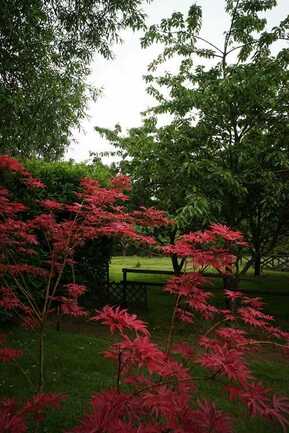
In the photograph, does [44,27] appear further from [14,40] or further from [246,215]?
[246,215]

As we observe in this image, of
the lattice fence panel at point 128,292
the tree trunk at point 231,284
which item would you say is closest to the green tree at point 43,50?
the lattice fence panel at point 128,292

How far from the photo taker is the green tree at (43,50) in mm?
7525

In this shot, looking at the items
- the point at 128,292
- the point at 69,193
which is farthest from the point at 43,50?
the point at 128,292

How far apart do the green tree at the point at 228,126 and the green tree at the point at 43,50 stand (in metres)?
1.55

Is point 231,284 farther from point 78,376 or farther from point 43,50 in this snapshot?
point 43,50

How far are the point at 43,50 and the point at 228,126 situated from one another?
4790 mm

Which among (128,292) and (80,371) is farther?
(128,292)

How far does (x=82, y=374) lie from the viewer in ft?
16.3

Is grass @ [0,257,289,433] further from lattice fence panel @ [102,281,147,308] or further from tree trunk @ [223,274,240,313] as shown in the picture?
lattice fence panel @ [102,281,147,308]

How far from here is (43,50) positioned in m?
8.18

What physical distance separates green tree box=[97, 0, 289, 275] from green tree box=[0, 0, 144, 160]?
155cm

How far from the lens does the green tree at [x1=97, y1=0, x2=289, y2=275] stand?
654 centimetres

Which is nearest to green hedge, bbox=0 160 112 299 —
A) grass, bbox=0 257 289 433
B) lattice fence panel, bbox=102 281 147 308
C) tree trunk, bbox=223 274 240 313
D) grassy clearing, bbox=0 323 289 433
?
lattice fence panel, bbox=102 281 147 308

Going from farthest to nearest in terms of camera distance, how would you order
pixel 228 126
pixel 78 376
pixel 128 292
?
pixel 128 292
pixel 228 126
pixel 78 376
